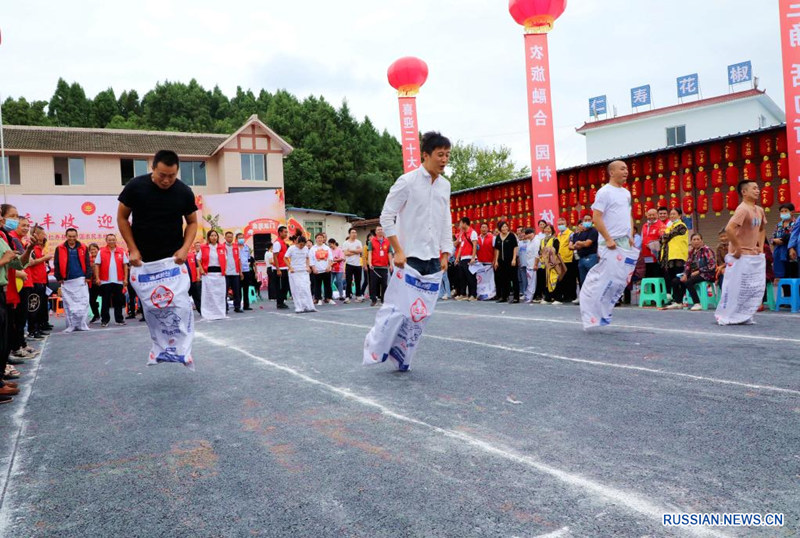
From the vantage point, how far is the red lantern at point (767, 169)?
43.3 feet

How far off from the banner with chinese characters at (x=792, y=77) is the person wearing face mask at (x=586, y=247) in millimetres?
3594

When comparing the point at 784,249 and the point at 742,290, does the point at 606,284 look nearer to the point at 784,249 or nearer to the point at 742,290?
the point at 742,290

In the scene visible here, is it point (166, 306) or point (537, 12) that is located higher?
point (537, 12)

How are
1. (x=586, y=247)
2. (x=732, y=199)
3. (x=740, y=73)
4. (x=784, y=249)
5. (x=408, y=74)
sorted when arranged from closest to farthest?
(x=784, y=249) < (x=586, y=247) < (x=732, y=199) < (x=408, y=74) < (x=740, y=73)

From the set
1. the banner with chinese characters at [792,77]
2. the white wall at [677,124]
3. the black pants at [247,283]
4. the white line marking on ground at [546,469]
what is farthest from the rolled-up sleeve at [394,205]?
the white wall at [677,124]

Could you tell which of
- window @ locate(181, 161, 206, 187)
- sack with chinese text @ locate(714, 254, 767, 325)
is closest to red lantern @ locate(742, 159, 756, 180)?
sack with chinese text @ locate(714, 254, 767, 325)

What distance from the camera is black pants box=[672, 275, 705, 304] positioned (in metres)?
10.4

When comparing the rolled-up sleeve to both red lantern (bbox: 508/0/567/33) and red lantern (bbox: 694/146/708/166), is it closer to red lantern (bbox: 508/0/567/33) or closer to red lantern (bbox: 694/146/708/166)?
red lantern (bbox: 508/0/567/33)

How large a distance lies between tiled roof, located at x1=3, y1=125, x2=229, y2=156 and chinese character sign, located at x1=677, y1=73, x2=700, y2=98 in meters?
26.7

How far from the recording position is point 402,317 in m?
5.04

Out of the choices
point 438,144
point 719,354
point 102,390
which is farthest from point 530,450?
point 102,390

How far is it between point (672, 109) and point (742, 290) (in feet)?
95.0

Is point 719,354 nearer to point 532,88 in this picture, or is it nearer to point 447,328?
point 447,328

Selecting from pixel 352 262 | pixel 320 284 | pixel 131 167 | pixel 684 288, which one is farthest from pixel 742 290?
pixel 131 167
